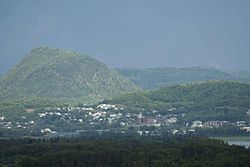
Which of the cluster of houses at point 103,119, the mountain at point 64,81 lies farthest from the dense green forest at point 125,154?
the mountain at point 64,81

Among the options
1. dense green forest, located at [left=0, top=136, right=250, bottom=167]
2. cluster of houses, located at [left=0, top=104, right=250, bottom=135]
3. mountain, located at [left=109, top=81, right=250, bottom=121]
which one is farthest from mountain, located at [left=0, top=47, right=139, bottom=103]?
dense green forest, located at [left=0, top=136, right=250, bottom=167]

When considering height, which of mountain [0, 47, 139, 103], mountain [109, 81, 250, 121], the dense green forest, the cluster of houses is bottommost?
the dense green forest

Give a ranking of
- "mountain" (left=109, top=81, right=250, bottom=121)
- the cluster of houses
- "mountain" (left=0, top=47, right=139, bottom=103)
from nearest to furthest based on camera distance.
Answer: the cluster of houses, "mountain" (left=109, top=81, right=250, bottom=121), "mountain" (left=0, top=47, right=139, bottom=103)

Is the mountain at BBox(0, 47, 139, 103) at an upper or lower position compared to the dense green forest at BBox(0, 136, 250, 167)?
upper

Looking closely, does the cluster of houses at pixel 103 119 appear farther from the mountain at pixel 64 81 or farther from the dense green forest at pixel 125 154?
the dense green forest at pixel 125 154

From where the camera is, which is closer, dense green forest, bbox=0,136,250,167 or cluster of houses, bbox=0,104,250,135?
dense green forest, bbox=0,136,250,167

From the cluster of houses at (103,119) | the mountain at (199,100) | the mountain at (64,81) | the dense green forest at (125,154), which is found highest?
the mountain at (64,81)

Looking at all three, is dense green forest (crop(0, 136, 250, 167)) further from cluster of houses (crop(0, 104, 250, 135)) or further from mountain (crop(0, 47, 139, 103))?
mountain (crop(0, 47, 139, 103))
